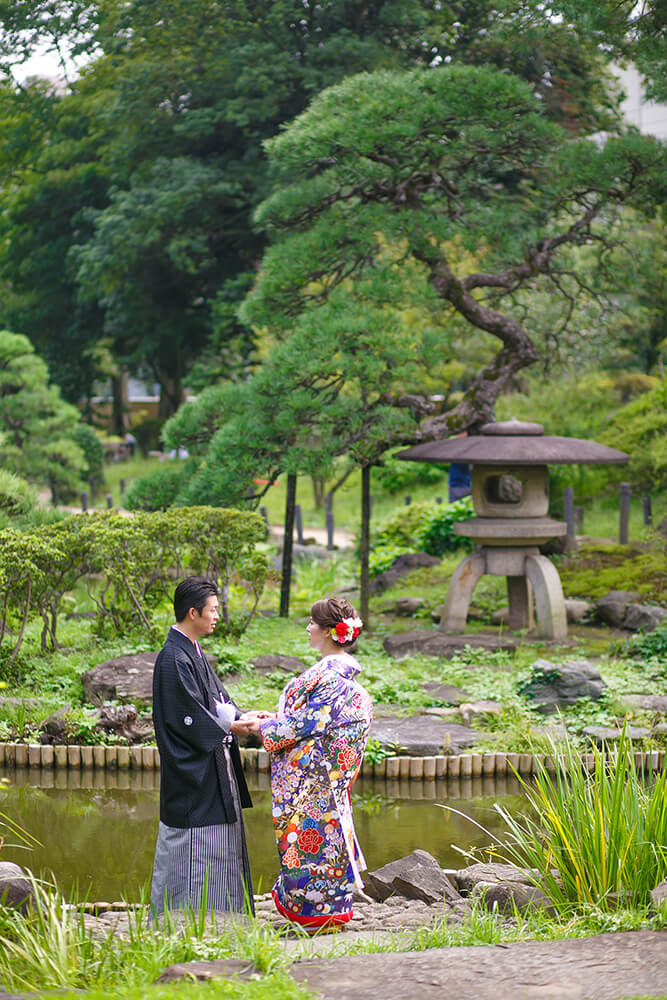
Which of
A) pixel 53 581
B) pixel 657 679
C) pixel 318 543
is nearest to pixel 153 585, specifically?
pixel 53 581

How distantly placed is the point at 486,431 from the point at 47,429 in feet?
33.9

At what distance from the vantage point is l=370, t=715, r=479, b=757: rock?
7629mm

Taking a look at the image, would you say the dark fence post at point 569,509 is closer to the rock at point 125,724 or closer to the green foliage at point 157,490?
the green foliage at point 157,490

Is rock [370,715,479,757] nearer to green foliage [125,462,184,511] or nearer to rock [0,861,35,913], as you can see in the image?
rock [0,861,35,913]

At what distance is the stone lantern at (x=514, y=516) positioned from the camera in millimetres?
10891

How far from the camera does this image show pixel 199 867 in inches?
173

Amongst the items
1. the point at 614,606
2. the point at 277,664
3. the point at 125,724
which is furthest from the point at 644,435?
the point at 125,724

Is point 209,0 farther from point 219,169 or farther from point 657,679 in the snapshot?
point 657,679

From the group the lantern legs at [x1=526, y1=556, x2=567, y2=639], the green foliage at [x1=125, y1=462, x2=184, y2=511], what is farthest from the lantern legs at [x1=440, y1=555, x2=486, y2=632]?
the green foliage at [x1=125, y1=462, x2=184, y2=511]

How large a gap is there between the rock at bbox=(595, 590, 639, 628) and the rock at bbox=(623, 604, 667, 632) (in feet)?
0.39

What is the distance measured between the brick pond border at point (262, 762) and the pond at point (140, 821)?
59 mm

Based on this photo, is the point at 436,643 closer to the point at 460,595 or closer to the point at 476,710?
the point at 460,595

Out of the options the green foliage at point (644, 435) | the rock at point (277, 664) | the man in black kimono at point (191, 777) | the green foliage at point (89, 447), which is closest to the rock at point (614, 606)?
the rock at point (277, 664)

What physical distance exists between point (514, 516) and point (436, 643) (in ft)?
5.74
